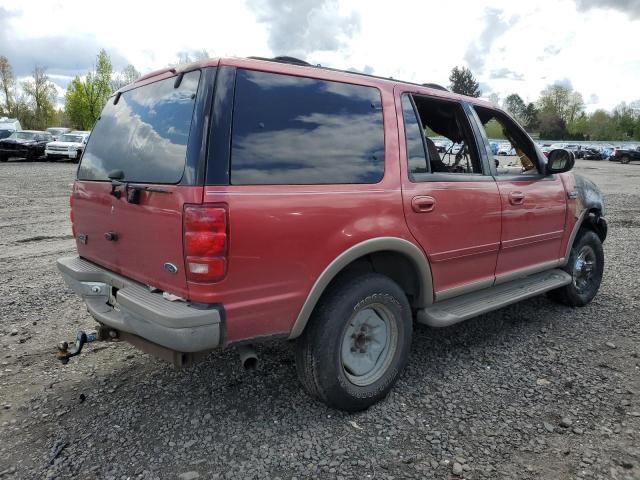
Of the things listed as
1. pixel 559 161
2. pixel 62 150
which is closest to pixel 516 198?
pixel 559 161

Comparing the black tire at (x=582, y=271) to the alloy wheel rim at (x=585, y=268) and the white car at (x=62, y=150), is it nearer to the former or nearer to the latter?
the alloy wheel rim at (x=585, y=268)

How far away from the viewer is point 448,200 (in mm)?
3328

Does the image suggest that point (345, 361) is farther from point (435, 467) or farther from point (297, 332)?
point (435, 467)

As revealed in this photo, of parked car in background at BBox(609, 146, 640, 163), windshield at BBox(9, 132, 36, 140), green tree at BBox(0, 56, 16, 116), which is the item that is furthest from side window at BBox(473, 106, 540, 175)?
green tree at BBox(0, 56, 16, 116)

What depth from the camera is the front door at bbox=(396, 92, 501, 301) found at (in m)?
3.19

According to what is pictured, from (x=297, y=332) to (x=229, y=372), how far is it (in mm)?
1067

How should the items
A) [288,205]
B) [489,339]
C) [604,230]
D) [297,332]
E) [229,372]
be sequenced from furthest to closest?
1. [604,230]
2. [489,339]
3. [229,372]
4. [297,332]
5. [288,205]

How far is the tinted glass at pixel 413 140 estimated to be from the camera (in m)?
3.23

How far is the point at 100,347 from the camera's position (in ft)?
12.9

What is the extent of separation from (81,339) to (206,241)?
1.22 m

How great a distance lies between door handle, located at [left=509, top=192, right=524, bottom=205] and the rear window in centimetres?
253

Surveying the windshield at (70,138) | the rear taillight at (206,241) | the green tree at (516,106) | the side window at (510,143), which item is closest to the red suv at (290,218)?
the rear taillight at (206,241)

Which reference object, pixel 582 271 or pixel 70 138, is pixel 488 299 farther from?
pixel 70 138

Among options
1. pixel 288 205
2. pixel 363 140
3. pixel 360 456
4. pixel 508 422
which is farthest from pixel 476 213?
pixel 360 456
